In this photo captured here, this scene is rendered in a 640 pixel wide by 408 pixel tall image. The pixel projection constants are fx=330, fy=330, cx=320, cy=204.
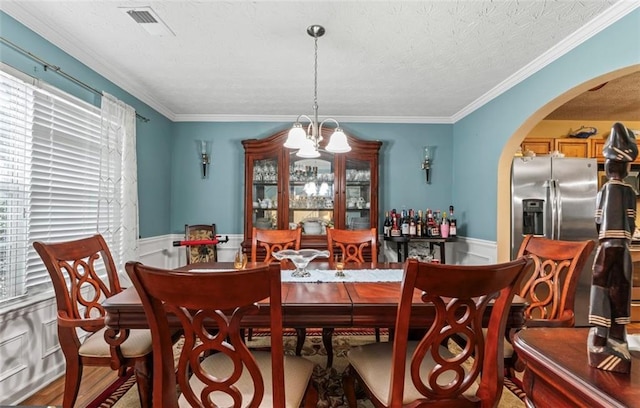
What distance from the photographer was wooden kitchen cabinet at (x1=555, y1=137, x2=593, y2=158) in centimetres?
373

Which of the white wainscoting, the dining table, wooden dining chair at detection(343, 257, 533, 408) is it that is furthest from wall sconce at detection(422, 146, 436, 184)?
the white wainscoting

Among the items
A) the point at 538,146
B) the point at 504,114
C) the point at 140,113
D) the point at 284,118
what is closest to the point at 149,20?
the point at 140,113

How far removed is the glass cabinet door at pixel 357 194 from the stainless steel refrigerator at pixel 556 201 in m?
1.46

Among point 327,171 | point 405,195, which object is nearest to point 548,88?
point 405,195

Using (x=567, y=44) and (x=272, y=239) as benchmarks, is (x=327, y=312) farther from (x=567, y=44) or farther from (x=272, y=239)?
(x=567, y=44)

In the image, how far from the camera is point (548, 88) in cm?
247

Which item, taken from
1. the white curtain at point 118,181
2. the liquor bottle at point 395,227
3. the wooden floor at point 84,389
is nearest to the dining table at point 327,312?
the wooden floor at point 84,389

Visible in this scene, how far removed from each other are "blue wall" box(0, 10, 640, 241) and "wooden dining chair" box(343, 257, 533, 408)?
6.98ft

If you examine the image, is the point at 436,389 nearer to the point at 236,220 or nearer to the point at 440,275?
the point at 440,275

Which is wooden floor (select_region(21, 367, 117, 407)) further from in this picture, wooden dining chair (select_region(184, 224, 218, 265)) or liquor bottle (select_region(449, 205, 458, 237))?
liquor bottle (select_region(449, 205, 458, 237))

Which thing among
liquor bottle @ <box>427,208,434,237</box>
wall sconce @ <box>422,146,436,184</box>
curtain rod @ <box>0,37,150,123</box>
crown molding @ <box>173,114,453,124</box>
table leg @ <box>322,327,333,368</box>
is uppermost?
crown molding @ <box>173,114,453,124</box>

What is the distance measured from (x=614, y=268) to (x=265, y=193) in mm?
3505

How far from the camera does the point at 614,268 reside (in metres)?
0.56

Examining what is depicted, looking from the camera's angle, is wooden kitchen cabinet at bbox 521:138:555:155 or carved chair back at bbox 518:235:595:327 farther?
wooden kitchen cabinet at bbox 521:138:555:155
